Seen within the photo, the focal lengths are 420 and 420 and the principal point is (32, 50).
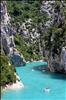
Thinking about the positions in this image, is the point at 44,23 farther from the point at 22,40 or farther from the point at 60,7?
the point at 60,7

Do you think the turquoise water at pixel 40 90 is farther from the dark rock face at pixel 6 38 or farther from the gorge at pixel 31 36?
the dark rock face at pixel 6 38

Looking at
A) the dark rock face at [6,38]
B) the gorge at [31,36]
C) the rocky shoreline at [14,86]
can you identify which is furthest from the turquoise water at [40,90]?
the dark rock face at [6,38]

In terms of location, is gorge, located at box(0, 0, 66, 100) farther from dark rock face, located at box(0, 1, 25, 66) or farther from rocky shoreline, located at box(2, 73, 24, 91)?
rocky shoreline, located at box(2, 73, 24, 91)

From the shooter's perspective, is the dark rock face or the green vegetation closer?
the green vegetation

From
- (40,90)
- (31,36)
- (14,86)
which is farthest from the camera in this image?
(31,36)

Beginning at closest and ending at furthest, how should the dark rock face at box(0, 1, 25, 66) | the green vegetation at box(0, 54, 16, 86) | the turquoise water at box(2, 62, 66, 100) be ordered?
1. the turquoise water at box(2, 62, 66, 100)
2. the green vegetation at box(0, 54, 16, 86)
3. the dark rock face at box(0, 1, 25, 66)

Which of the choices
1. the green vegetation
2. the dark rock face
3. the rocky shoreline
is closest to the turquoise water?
the rocky shoreline

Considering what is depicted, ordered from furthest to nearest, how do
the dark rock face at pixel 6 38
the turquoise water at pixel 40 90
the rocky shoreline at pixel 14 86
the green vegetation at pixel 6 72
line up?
1. the dark rock face at pixel 6 38
2. the green vegetation at pixel 6 72
3. the rocky shoreline at pixel 14 86
4. the turquoise water at pixel 40 90

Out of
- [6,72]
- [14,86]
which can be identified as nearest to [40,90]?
[14,86]

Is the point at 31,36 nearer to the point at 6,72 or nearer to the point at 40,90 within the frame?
the point at 6,72

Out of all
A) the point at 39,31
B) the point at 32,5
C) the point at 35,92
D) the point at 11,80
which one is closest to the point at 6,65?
the point at 11,80

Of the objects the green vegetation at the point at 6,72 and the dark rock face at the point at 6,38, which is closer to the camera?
the green vegetation at the point at 6,72
